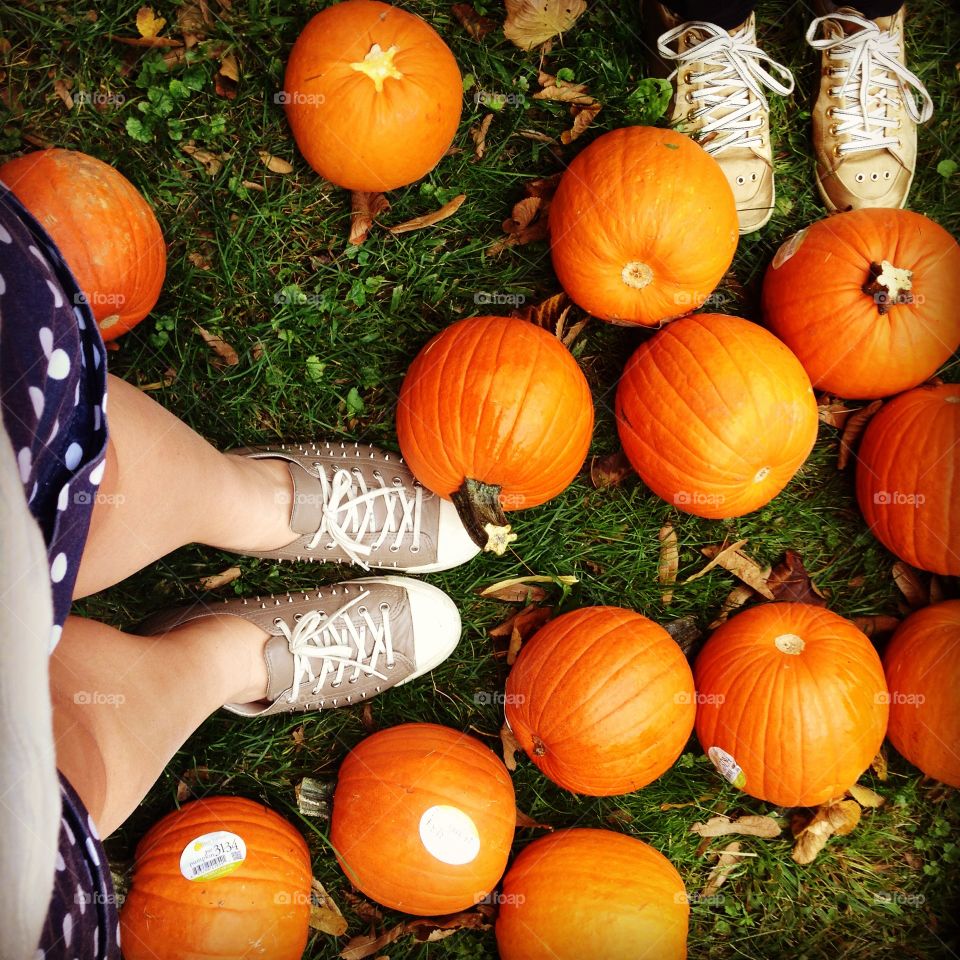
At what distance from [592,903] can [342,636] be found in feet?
3.77

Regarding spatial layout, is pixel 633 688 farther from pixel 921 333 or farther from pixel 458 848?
pixel 921 333

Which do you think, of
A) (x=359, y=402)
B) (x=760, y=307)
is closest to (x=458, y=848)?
(x=359, y=402)

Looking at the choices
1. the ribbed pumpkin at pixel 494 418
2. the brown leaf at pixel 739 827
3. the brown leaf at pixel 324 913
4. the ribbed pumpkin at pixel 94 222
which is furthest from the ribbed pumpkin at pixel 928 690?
the ribbed pumpkin at pixel 94 222

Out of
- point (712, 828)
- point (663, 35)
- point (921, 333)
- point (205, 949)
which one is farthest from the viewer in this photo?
point (712, 828)

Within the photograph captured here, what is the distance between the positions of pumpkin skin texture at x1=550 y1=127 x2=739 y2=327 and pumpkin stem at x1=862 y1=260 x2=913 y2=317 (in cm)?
45

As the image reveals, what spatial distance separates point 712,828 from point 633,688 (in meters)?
0.85

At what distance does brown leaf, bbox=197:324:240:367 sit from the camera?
2.78 meters

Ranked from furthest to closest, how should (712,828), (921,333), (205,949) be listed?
(712,828)
(921,333)
(205,949)

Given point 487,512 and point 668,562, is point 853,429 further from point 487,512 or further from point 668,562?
point 487,512

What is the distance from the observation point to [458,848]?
2381 mm

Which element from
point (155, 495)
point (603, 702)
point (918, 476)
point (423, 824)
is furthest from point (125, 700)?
point (918, 476)

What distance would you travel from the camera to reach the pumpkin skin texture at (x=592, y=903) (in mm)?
2330

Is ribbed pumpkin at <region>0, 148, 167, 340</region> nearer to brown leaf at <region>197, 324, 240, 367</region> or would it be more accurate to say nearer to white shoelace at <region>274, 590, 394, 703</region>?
brown leaf at <region>197, 324, 240, 367</region>

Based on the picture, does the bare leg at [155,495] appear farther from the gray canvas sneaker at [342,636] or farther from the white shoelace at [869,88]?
the white shoelace at [869,88]
